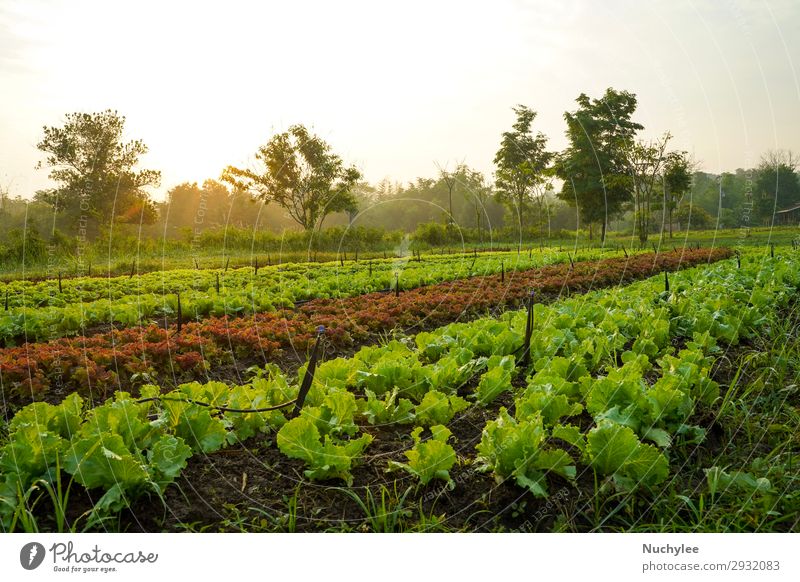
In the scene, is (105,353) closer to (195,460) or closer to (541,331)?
(195,460)

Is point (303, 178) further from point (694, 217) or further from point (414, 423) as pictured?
point (694, 217)

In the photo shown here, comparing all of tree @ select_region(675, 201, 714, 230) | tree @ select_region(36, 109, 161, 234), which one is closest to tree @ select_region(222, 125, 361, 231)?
tree @ select_region(36, 109, 161, 234)

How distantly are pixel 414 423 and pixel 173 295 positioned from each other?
788 centimetres

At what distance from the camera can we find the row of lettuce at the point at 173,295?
8359 millimetres

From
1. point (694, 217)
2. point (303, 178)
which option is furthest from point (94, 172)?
point (694, 217)

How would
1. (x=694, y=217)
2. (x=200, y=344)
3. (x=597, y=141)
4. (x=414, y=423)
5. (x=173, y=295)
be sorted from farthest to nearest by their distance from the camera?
(x=694, y=217) < (x=173, y=295) < (x=597, y=141) < (x=200, y=344) < (x=414, y=423)

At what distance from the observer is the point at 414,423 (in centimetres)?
391

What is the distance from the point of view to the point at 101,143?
20.6 ft

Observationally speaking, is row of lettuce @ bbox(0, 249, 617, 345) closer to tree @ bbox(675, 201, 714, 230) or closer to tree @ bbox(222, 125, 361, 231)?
tree @ bbox(222, 125, 361, 231)

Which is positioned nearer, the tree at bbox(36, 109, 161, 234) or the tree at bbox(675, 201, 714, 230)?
the tree at bbox(36, 109, 161, 234)

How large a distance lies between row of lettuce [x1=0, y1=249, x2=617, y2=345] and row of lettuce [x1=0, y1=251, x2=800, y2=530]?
12.5 feet

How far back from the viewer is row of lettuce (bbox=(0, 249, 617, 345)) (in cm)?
836
